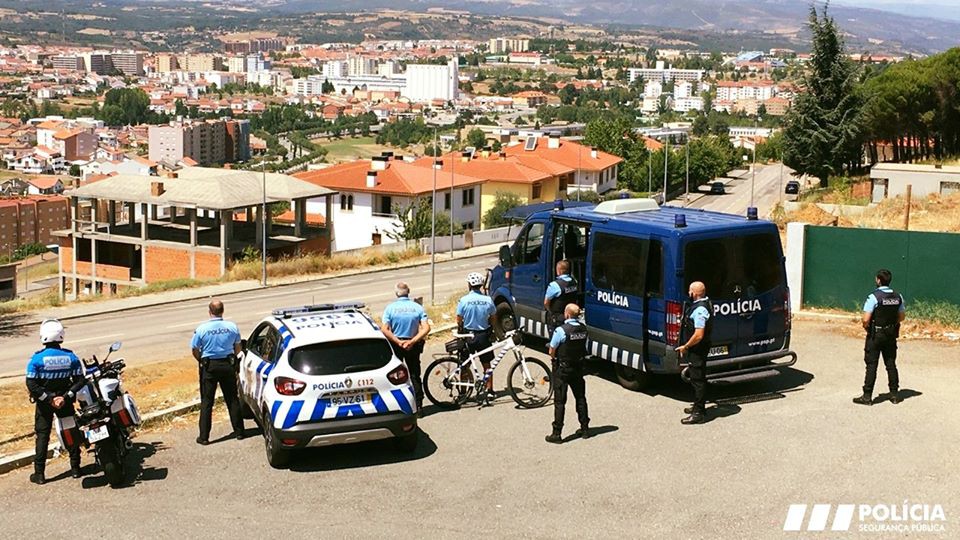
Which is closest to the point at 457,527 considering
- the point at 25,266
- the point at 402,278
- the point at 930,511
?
the point at 930,511

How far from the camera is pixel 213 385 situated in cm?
1150

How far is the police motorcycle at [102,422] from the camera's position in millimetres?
10008

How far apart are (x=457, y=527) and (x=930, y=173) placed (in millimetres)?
36475

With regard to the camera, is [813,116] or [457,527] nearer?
[457,527]

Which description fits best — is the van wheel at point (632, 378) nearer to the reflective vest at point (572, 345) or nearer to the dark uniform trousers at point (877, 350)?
the reflective vest at point (572, 345)

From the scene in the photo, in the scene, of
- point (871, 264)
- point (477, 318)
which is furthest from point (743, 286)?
point (871, 264)

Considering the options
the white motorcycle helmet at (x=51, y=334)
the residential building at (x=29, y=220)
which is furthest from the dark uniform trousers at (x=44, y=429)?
the residential building at (x=29, y=220)

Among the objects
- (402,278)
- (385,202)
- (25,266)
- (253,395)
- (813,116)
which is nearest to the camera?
(253,395)

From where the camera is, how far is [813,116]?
5869cm

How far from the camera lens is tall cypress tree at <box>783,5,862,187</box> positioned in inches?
2255

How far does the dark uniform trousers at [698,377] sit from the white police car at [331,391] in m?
3.03

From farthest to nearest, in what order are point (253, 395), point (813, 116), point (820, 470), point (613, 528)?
point (813, 116)
point (253, 395)
point (820, 470)
point (613, 528)

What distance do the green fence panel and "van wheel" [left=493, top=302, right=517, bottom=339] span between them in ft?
17.6

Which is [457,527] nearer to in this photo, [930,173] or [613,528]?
[613,528]
